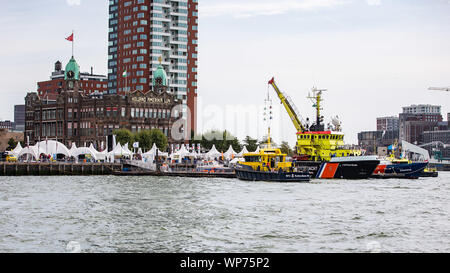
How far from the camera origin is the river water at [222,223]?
97.7 ft

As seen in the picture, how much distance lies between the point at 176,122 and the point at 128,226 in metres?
142

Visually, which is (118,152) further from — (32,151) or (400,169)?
(400,169)

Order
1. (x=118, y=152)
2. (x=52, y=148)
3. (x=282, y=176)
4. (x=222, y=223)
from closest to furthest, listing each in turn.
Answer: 1. (x=222, y=223)
2. (x=282, y=176)
3. (x=118, y=152)
4. (x=52, y=148)

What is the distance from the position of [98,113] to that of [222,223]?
13789 cm

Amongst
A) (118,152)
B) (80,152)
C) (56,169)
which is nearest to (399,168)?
(118,152)

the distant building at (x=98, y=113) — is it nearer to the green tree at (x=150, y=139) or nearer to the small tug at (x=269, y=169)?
Result: the green tree at (x=150, y=139)

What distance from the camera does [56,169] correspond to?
111m

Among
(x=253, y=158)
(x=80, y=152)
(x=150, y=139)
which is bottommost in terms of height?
(x=253, y=158)

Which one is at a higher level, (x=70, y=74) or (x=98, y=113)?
(x=70, y=74)

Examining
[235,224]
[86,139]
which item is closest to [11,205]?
[235,224]

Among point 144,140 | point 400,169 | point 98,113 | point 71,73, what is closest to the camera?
point 400,169

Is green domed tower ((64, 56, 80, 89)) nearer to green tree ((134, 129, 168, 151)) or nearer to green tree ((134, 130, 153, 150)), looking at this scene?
green tree ((134, 129, 168, 151))

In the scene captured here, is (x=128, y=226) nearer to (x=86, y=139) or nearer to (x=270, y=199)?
(x=270, y=199)

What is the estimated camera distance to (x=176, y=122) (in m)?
177
